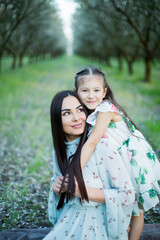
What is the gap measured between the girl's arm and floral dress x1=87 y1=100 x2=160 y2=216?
0.21 ft

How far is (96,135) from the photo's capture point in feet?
7.27

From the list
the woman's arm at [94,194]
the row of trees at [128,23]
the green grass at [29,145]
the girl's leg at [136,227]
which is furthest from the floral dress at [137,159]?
the row of trees at [128,23]

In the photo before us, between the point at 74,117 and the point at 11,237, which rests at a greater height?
the point at 74,117

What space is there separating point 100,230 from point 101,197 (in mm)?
353

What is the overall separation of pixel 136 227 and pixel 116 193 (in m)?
0.60

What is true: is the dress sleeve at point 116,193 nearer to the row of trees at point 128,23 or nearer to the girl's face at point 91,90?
the girl's face at point 91,90

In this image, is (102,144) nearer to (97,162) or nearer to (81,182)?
(97,162)

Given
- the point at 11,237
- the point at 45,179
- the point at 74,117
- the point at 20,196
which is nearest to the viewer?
the point at 74,117

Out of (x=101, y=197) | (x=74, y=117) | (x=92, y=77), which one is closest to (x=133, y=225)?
(x=101, y=197)

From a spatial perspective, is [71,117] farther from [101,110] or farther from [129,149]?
[129,149]

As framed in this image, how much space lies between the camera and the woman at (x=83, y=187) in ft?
6.94

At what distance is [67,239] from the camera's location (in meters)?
2.13

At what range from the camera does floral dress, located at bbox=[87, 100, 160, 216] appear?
2.28m

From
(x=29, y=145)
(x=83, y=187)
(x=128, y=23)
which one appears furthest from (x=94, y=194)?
(x=128, y=23)
